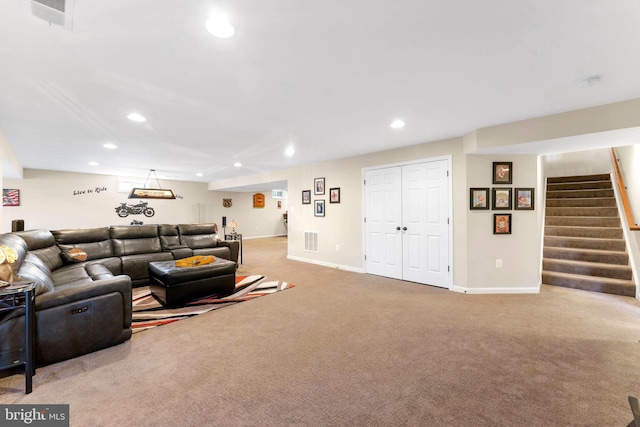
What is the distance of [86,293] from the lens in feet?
7.47

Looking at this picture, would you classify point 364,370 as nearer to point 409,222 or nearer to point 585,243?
point 409,222

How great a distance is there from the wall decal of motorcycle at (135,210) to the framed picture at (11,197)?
2086 millimetres

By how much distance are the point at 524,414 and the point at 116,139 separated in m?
5.65

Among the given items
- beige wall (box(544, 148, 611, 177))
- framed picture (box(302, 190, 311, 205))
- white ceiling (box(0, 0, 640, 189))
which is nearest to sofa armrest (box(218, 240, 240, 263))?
framed picture (box(302, 190, 311, 205))

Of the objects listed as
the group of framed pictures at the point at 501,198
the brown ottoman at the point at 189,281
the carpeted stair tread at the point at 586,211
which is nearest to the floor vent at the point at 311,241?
the brown ottoman at the point at 189,281

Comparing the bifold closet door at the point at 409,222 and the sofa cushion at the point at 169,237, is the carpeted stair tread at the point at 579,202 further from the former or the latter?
the sofa cushion at the point at 169,237

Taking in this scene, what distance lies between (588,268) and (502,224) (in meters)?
1.75

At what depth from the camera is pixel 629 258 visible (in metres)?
4.08

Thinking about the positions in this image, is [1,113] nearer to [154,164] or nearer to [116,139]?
[116,139]

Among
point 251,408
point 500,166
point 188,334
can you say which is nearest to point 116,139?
point 188,334

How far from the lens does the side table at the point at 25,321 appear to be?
5.99 ft

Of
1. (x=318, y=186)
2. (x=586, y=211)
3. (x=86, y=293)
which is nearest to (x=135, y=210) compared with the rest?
(x=318, y=186)

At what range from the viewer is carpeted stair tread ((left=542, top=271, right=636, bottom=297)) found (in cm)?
380

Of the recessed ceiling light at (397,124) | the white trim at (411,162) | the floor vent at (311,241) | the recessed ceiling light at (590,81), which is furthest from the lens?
the floor vent at (311,241)
